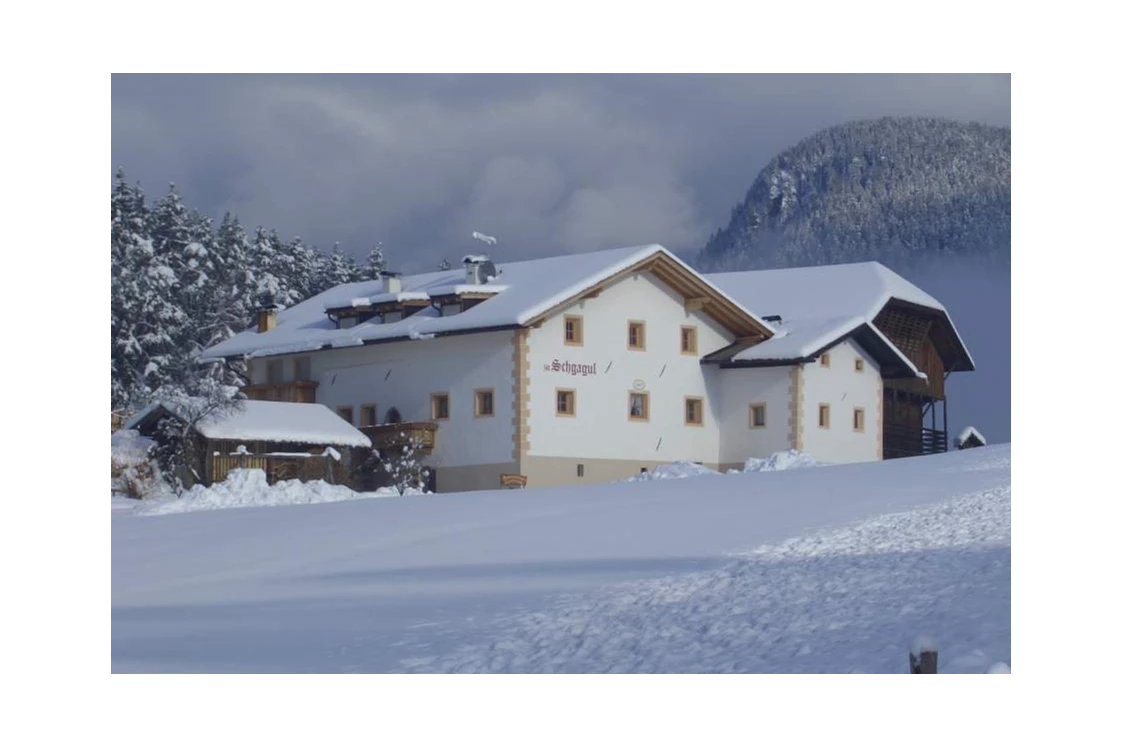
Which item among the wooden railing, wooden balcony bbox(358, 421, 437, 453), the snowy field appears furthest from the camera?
the wooden railing

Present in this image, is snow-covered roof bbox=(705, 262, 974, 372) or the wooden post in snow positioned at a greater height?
snow-covered roof bbox=(705, 262, 974, 372)

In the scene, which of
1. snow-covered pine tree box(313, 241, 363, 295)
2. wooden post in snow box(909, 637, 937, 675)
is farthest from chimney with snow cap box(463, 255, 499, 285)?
wooden post in snow box(909, 637, 937, 675)

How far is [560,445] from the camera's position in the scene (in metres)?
45.4

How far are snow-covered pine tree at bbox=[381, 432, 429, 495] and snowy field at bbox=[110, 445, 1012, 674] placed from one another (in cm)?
1594

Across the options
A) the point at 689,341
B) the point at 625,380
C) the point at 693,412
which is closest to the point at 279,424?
the point at 625,380

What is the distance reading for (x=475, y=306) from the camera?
48.1m

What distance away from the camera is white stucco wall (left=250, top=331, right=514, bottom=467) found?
149 feet

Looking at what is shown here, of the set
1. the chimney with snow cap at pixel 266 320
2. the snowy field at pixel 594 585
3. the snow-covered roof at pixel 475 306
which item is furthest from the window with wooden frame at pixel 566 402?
the snowy field at pixel 594 585

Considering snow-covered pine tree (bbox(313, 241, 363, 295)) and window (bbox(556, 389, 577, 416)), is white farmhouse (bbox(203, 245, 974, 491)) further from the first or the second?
snow-covered pine tree (bbox(313, 241, 363, 295))

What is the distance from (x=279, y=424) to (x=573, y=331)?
27.6 ft

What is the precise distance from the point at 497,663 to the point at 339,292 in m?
45.9

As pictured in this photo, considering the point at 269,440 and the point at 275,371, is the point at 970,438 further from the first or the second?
the point at 269,440

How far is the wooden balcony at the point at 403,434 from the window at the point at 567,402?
3.59 m

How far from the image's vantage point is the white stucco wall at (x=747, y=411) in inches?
1902
